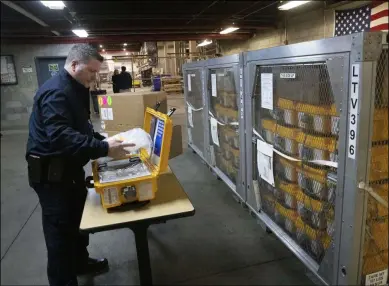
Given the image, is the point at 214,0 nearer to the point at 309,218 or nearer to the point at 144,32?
the point at 144,32

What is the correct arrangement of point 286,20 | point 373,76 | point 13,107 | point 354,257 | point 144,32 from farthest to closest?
point 144,32, point 286,20, point 354,257, point 373,76, point 13,107

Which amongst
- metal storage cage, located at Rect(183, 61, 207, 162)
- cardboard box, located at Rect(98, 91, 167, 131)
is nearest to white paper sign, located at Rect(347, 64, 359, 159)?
cardboard box, located at Rect(98, 91, 167, 131)

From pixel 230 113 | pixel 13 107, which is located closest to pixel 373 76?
pixel 13 107

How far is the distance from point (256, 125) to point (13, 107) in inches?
95.1

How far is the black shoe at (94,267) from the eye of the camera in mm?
2444

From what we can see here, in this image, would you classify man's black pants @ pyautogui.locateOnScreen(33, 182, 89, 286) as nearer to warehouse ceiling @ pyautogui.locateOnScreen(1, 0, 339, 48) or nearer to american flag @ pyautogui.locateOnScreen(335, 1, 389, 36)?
warehouse ceiling @ pyautogui.locateOnScreen(1, 0, 339, 48)

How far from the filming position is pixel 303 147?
2146mm

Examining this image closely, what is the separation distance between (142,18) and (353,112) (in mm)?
7654

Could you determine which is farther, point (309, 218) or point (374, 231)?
point (309, 218)

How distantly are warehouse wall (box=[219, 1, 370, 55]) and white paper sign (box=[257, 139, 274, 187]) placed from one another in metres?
5.13

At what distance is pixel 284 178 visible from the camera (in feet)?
7.94

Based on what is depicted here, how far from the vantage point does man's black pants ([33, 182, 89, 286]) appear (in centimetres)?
189

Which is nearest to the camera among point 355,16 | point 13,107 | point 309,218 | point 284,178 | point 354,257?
point 13,107

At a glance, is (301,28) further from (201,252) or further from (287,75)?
(201,252)
